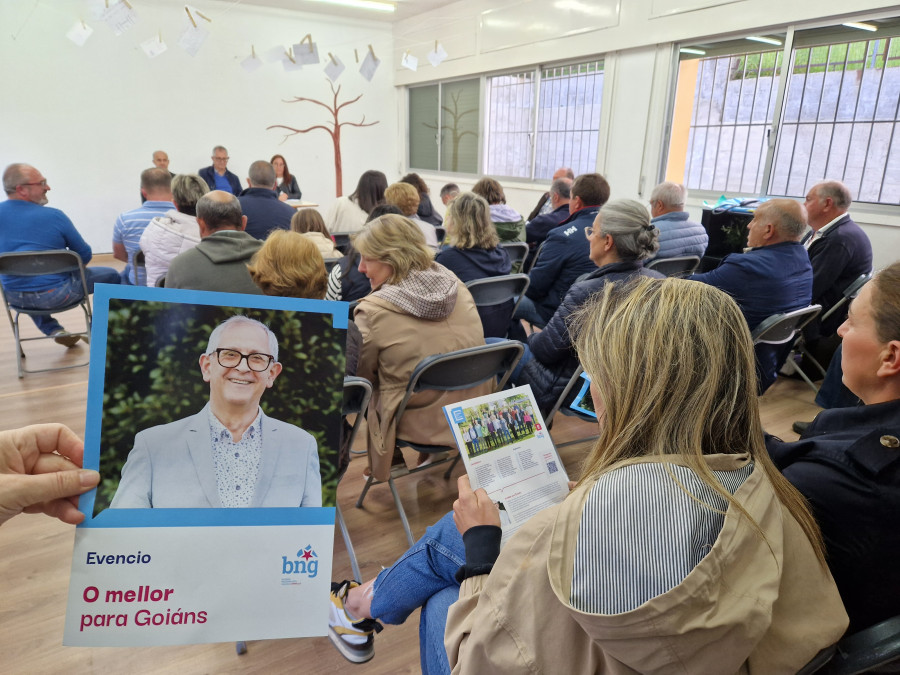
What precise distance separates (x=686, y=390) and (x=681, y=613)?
322 mm

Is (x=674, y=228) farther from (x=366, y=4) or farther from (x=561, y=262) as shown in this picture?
(x=366, y=4)

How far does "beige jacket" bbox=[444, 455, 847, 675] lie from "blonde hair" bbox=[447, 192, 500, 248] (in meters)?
2.25

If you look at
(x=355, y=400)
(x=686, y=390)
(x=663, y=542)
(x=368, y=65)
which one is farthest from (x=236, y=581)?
(x=368, y=65)

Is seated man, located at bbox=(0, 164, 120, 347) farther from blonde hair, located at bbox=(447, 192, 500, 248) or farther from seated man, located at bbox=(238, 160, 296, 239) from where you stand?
blonde hair, located at bbox=(447, 192, 500, 248)

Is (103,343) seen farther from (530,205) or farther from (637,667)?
(530,205)

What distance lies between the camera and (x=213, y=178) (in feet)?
24.7

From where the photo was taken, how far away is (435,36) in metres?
8.38

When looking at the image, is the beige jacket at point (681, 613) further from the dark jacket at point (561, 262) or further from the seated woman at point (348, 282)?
the dark jacket at point (561, 262)

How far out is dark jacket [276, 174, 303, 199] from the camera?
8078 millimetres

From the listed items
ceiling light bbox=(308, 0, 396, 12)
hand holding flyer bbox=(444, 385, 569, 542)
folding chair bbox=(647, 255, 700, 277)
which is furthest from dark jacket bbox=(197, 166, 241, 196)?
hand holding flyer bbox=(444, 385, 569, 542)

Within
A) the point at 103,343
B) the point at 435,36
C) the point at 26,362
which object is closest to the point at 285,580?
the point at 103,343

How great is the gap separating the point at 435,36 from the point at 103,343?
8.97m

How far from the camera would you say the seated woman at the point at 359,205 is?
14.3 feet

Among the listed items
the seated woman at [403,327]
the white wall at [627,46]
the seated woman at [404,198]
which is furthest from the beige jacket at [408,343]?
the white wall at [627,46]
